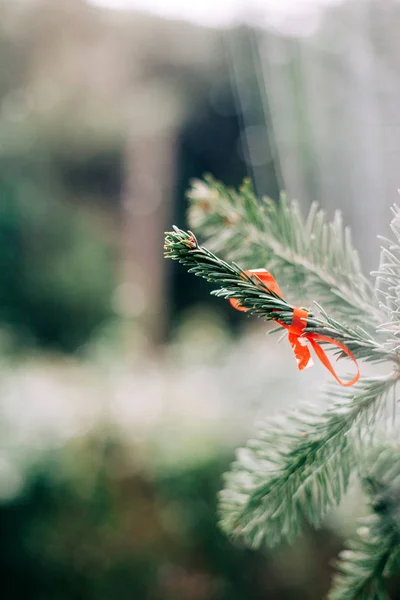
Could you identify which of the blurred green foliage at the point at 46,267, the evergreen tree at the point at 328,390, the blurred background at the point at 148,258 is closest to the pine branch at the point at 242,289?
the evergreen tree at the point at 328,390

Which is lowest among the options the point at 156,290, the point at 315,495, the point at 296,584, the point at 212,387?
the point at 296,584

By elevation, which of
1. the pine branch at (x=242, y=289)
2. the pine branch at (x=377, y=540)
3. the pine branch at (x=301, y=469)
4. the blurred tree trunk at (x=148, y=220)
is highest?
the blurred tree trunk at (x=148, y=220)

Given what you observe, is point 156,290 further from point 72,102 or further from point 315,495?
point 315,495

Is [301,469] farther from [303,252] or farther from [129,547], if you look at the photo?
[129,547]

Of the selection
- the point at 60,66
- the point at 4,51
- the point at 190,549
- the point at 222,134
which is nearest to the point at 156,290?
the point at 222,134

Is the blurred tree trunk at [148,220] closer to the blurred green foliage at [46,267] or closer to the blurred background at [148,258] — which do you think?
the blurred background at [148,258]

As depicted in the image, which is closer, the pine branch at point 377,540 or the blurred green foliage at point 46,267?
the pine branch at point 377,540
